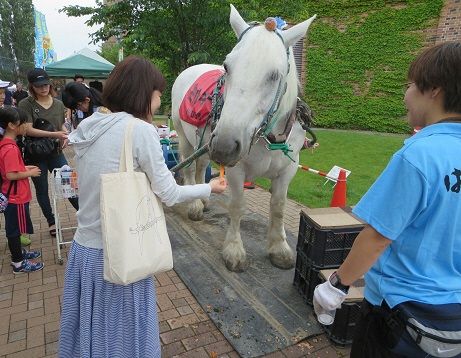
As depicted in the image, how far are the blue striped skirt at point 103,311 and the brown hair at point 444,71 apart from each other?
1533 millimetres

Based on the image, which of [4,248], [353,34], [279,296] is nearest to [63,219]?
[4,248]

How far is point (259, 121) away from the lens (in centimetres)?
235

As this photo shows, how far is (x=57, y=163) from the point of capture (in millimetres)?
4137

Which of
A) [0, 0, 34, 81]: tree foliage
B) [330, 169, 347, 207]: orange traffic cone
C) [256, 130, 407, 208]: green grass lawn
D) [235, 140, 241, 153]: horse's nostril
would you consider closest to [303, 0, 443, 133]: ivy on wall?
[256, 130, 407, 208]: green grass lawn

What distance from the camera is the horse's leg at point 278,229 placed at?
3.48 meters

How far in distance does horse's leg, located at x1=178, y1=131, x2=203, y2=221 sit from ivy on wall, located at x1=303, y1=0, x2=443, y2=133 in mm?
9947

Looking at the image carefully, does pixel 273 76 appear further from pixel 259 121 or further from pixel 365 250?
pixel 365 250

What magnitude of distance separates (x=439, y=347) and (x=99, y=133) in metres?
1.61

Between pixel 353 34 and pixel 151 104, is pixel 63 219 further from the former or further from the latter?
pixel 353 34

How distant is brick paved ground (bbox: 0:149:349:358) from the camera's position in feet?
8.07

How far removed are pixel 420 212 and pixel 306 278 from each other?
76.8 inches

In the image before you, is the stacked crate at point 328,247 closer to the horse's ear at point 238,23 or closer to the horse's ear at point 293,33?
A: the horse's ear at point 293,33

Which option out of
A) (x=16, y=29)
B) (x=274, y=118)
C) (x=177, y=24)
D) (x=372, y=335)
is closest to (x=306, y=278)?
(x=274, y=118)

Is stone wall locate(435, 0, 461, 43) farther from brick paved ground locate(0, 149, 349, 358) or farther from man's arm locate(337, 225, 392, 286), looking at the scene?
man's arm locate(337, 225, 392, 286)
